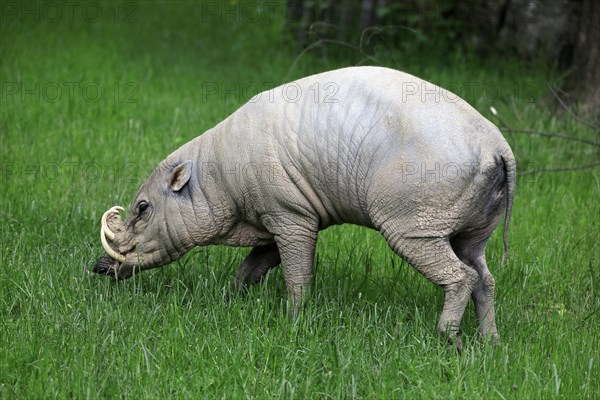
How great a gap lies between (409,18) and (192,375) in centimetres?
915

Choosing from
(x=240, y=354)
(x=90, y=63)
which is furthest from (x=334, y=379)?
(x=90, y=63)

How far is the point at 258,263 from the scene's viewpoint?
6.25 m

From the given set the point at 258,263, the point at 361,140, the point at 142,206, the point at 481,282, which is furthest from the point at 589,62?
the point at 142,206

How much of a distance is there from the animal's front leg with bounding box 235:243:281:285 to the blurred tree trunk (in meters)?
4.61

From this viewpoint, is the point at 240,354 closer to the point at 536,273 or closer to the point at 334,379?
the point at 334,379

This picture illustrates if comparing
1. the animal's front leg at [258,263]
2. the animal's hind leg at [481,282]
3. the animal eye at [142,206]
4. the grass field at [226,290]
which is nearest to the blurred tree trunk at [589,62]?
the grass field at [226,290]

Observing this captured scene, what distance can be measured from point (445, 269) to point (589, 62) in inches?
208

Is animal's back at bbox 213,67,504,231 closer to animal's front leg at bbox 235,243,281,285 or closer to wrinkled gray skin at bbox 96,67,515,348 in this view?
wrinkled gray skin at bbox 96,67,515,348

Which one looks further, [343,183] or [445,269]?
[343,183]

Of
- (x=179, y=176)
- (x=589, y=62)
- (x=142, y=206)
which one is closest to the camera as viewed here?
(x=179, y=176)

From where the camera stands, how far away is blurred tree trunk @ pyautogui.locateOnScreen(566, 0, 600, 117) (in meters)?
9.52

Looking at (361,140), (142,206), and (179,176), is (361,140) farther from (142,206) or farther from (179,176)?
(142,206)

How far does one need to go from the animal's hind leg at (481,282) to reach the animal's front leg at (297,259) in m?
0.89

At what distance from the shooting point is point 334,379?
189 inches
